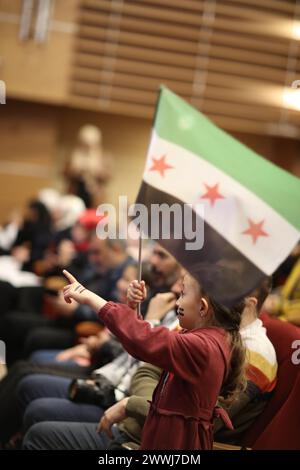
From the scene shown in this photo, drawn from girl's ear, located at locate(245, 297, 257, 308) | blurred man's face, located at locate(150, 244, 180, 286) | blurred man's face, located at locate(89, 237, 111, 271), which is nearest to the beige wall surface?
blurred man's face, located at locate(89, 237, 111, 271)

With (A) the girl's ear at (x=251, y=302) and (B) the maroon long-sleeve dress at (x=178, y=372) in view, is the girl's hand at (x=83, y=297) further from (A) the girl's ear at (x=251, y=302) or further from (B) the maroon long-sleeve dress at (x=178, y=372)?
(A) the girl's ear at (x=251, y=302)

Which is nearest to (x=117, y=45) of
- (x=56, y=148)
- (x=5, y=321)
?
(x=56, y=148)

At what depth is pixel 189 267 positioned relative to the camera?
6.68ft

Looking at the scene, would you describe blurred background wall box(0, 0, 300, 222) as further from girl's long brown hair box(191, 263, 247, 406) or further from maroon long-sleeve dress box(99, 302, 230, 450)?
maroon long-sleeve dress box(99, 302, 230, 450)

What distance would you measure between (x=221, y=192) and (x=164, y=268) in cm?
76

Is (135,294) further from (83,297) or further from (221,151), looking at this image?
(221,151)

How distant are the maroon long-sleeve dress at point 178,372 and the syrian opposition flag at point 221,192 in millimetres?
274

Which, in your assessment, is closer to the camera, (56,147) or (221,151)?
(221,151)

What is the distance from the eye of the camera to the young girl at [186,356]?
1762 millimetres

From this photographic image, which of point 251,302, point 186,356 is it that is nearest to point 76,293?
point 186,356

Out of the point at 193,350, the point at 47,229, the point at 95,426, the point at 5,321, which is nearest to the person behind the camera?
the point at 193,350

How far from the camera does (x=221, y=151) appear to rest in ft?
7.69
